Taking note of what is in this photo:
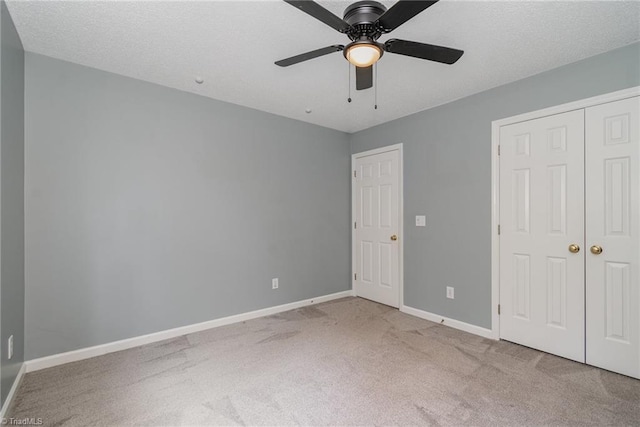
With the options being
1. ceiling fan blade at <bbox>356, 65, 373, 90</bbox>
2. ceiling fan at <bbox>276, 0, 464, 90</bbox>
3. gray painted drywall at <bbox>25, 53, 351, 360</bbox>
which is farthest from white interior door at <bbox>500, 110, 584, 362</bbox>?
gray painted drywall at <bbox>25, 53, 351, 360</bbox>

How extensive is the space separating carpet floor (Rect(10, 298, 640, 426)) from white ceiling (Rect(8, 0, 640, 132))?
244 cm

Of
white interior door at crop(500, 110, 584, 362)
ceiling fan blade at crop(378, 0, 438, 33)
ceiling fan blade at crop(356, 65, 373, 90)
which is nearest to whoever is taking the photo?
ceiling fan blade at crop(378, 0, 438, 33)

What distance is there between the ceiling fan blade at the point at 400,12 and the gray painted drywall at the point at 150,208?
2.23 meters

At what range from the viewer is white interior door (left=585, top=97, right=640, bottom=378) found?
2172mm

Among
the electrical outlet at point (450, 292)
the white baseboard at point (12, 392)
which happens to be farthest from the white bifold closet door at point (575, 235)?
the white baseboard at point (12, 392)

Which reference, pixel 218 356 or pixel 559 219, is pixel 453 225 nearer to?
pixel 559 219

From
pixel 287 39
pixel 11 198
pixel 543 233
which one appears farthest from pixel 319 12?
pixel 543 233

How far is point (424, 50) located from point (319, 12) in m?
0.66

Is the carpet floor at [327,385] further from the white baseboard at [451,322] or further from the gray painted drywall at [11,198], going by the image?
the gray painted drywall at [11,198]

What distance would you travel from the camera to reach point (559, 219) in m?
2.52

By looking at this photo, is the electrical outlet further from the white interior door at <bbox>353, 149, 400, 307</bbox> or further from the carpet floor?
the white interior door at <bbox>353, 149, 400, 307</bbox>

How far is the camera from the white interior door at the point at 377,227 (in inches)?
151

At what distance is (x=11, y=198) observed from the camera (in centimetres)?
196

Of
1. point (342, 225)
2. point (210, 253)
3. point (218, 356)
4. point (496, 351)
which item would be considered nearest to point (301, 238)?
point (342, 225)
